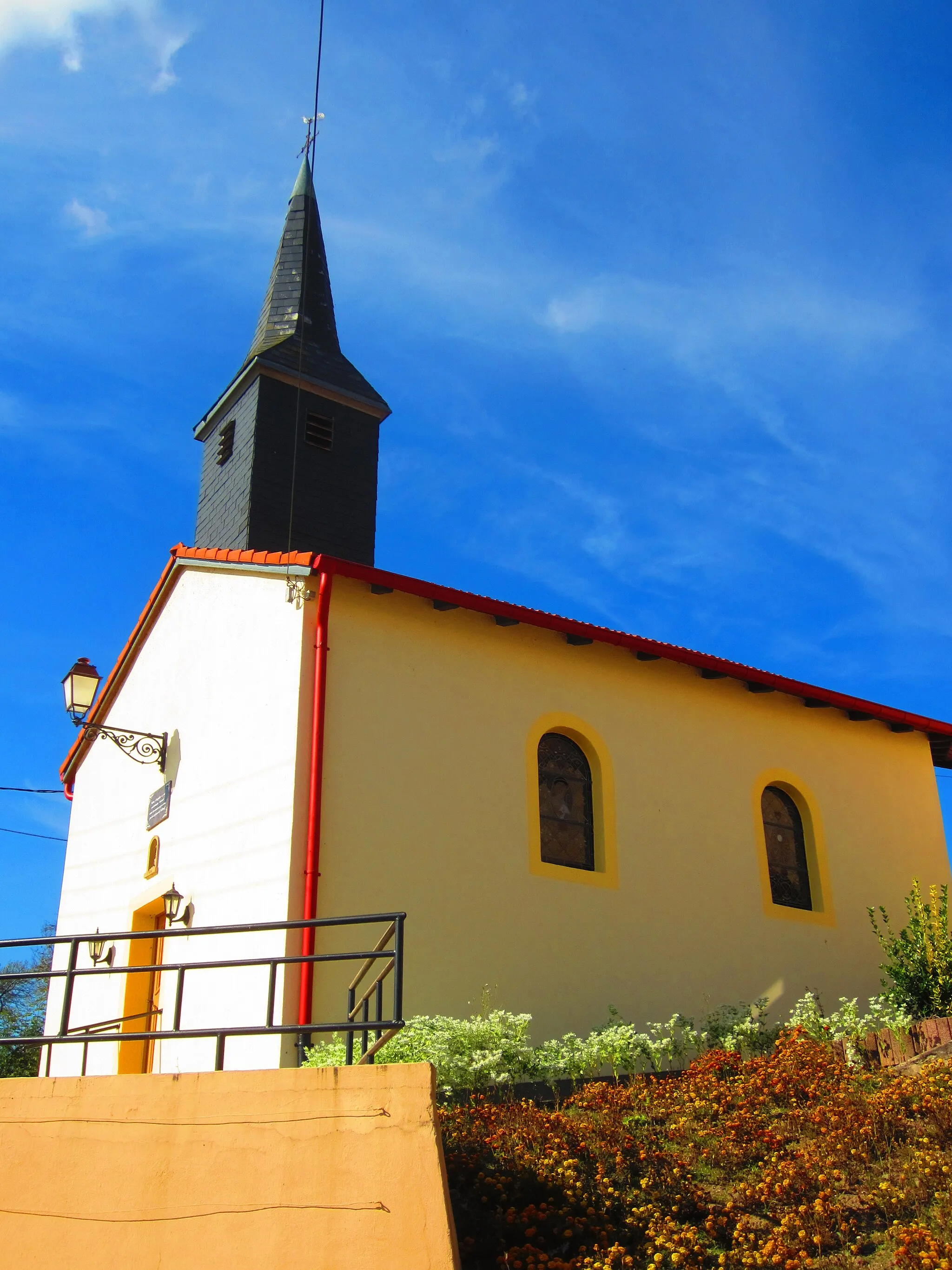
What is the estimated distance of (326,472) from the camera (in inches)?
580

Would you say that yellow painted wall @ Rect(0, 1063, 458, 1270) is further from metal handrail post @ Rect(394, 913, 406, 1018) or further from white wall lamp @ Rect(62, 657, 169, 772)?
white wall lamp @ Rect(62, 657, 169, 772)

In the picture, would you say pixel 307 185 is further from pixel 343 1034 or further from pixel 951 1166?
pixel 951 1166

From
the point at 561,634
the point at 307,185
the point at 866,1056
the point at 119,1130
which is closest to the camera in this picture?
the point at 119,1130

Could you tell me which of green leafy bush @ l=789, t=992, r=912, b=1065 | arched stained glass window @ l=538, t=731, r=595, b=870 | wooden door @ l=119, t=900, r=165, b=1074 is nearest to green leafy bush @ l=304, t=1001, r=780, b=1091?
green leafy bush @ l=789, t=992, r=912, b=1065

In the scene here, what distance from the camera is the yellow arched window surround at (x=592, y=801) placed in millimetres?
10992

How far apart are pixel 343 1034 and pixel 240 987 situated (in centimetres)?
89

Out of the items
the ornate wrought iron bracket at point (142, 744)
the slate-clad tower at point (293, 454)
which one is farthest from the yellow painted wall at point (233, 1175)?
the slate-clad tower at point (293, 454)

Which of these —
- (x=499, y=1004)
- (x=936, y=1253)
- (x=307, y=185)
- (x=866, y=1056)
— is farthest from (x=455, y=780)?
(x=307, y=185)

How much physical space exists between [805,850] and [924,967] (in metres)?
2.63

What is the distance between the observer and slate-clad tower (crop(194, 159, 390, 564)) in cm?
1408

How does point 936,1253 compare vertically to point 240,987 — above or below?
below

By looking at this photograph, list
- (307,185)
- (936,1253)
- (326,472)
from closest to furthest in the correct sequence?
(936,1253) → (326,472) → (307,185)

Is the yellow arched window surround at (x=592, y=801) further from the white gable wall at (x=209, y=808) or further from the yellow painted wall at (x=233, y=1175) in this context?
the yellow painted wall at (x=233, y=1175)

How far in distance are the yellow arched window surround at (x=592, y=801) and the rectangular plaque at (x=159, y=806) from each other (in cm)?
341
